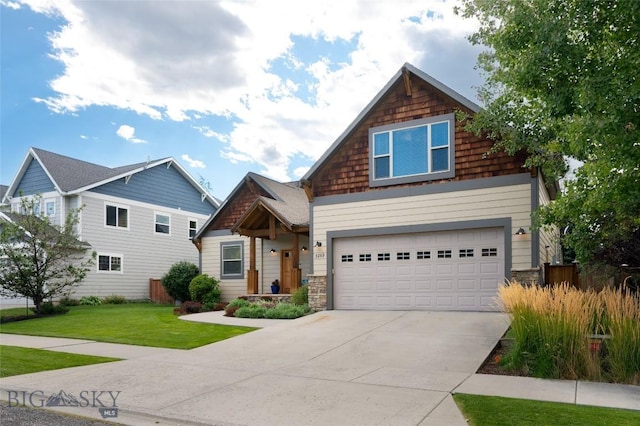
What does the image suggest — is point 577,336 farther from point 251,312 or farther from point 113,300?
point 113,300

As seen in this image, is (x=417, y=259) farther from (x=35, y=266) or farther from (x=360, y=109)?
(x=35, y=266)

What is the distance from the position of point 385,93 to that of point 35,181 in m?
18.3

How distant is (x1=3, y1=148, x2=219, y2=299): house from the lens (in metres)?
23.7

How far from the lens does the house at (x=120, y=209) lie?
77.8 ft

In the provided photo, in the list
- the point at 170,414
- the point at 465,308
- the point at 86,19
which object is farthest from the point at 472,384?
the point at 86,19

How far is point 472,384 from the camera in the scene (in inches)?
284

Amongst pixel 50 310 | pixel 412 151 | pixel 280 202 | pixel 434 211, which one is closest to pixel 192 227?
pixel 50 310

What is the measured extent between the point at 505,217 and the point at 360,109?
5491 millimetres

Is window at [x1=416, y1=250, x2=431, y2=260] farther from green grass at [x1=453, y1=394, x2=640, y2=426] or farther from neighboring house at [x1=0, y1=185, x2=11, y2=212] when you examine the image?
neighboring house at [x1=0, y1=185, x2=11, y2=212]

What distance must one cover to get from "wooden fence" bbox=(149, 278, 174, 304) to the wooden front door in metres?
8.03

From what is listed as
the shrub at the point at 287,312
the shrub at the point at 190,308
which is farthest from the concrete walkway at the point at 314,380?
the shrub at the point at 190,308

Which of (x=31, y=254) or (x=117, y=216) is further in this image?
(x=117, y=216)

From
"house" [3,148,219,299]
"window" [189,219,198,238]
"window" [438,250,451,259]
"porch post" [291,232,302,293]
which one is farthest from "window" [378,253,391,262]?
"window" [189,219,198,238]

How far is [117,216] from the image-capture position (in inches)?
1001
